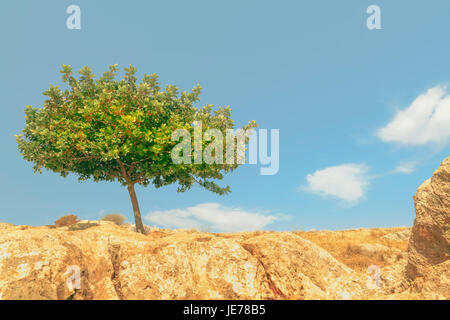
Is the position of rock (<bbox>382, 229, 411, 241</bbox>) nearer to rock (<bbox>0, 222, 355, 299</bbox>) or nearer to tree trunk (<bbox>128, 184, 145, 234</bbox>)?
rock (<bbox>0, 222, 355, 299</bbox>)

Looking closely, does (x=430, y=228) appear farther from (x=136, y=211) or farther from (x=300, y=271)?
(x=136, y=211)

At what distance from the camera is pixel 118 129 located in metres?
18.5

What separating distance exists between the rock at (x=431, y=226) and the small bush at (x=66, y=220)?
28255mm

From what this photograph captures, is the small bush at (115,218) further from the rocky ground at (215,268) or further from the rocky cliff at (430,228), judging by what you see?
the rocky cliff at (430,228)

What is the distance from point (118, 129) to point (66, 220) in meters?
16.0

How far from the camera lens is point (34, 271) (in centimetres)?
988

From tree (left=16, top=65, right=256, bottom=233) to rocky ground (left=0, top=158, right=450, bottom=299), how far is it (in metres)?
7.73

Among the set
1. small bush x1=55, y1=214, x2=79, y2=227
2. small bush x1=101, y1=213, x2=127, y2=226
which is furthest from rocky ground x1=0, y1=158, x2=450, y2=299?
small bush x1=101, y1=213, x2=127, y2=226

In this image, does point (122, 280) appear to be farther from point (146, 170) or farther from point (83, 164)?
point (83, 164)

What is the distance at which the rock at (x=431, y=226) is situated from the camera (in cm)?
1070

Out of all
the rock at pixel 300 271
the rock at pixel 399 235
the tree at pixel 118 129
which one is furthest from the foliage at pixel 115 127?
the rock at pixel 399 235

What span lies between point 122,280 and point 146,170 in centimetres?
1089
